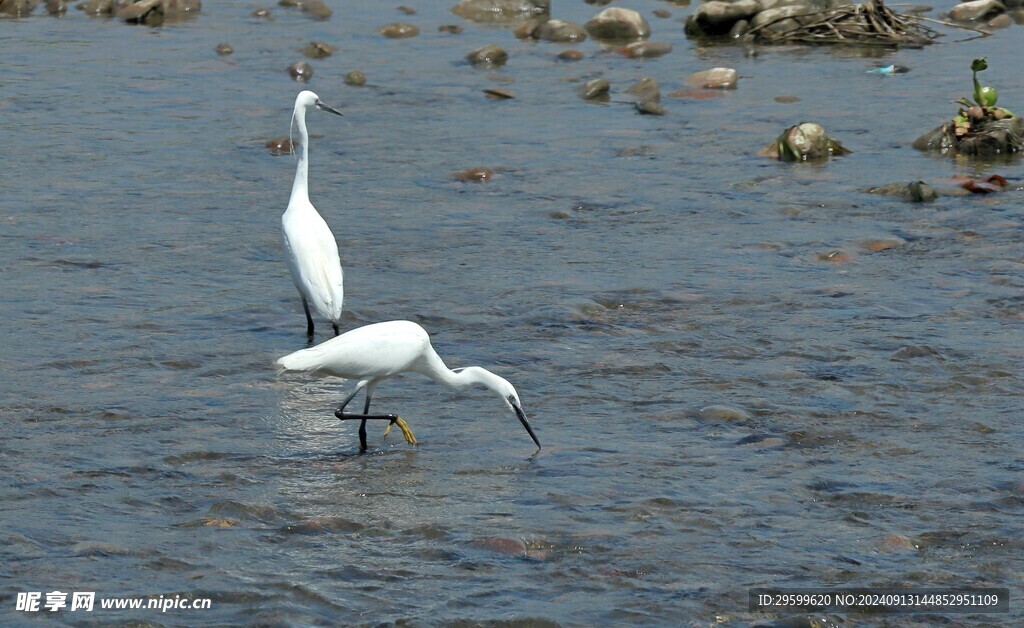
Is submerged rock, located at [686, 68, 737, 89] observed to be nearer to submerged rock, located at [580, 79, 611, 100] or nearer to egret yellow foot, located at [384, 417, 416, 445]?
submerged rock, located at [580, 79, 611, 100]

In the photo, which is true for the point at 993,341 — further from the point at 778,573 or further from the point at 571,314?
the point at 778,573

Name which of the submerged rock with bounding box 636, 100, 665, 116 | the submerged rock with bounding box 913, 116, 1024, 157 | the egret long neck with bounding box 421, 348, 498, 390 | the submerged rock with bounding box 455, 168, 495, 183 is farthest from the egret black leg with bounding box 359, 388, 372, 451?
the submerged rock with bounding box 636, 100, 665, 116

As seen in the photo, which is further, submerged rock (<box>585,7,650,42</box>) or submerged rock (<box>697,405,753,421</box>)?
submerged rock (<box>585,7,650,42</box>)

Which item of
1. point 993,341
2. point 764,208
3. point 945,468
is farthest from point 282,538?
point 764,208

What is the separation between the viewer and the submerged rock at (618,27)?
57.0ft

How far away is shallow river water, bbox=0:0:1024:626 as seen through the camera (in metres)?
5.14

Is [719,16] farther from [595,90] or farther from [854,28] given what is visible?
[595,90]

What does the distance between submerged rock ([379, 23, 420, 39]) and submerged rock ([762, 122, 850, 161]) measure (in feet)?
23.3

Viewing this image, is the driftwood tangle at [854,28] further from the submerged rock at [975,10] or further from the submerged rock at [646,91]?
the submerged rock at [646,91]

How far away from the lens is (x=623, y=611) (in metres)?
4.81

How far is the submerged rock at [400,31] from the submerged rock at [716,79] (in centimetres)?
450

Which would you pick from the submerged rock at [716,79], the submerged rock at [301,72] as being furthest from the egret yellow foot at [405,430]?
the submerged rock at [301,72]

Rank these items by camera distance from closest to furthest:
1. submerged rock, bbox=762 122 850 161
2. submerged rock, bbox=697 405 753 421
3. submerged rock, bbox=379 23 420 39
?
submerged rock, bbox=697 405 753 421, submerged rock, bbox=762 122 850 161, submerged rock, bbox=379 23 420 39

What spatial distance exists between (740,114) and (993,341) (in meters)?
6.13
